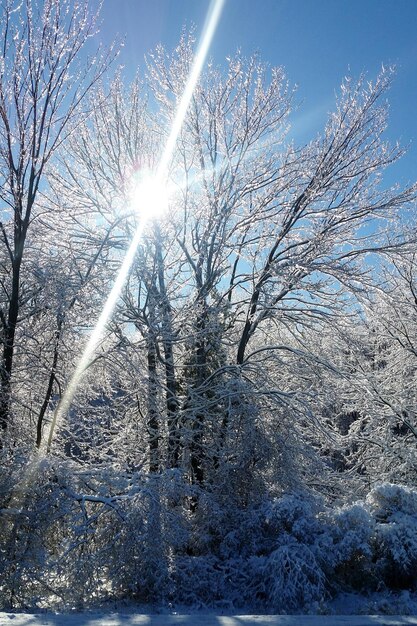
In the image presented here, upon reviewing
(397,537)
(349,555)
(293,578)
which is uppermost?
(397,537)

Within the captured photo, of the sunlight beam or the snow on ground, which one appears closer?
the snow on ground

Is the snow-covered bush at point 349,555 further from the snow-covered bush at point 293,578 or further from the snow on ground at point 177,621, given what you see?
the snow on ground at point 177,621

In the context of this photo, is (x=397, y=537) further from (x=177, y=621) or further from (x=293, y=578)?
(x=177, y=621)

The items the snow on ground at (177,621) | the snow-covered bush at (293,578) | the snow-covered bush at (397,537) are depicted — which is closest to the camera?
the snow on ground at (177,621)

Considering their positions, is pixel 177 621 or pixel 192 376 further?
pixel 192 376

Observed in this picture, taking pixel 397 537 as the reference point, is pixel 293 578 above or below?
below

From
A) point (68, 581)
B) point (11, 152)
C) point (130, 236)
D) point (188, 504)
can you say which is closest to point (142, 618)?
point (68, 581)

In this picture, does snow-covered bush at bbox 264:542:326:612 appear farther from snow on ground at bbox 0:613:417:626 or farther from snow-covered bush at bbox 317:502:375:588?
snow on ground at bbox 0:613:417:626

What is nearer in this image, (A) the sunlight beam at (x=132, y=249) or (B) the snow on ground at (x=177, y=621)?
(B) the snow on ground at (x=177, y=621)

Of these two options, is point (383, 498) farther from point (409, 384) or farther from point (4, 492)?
point (409, 384)

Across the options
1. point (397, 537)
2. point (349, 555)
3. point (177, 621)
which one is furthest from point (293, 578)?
point (177, 621)

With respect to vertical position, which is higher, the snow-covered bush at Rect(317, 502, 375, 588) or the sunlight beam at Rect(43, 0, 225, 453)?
the sunlight beam at Rect(43, 0, 225, 453)

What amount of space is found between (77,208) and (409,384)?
416 inches

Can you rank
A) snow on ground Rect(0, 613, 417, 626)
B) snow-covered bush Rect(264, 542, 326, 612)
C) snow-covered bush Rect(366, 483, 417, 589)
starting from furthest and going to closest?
snow-covered bush Rect(366, 483, 417, 589)
snow-covered bush Rect(264, 542, 326, 612)
snow on ground Rect(0, 613, 417, 626)
